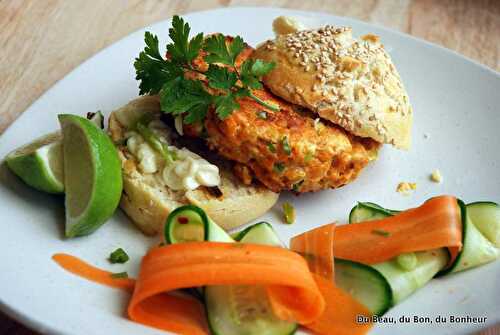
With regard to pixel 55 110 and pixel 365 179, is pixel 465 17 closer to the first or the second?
pixel 365 179

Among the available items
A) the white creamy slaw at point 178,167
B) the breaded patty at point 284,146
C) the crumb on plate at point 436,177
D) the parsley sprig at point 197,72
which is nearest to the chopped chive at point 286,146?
the breaded patty at point 284,146

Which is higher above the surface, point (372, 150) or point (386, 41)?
point (386, 41)

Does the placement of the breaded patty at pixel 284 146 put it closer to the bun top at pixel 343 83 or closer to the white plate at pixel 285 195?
the bun top at pixel 343 83

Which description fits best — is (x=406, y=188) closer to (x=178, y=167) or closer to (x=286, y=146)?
(x=286, y=146)

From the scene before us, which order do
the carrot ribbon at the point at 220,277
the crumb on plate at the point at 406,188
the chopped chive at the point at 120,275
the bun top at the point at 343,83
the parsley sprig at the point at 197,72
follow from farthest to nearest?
1. the crumb on plate at the point at 406,188
2. the bun top at the point at 343,83
3. the parsley sprig at the point at 197,72
4. the chopped chive at the point at 120,275
5. the carrot ribbon at the point at 220,277

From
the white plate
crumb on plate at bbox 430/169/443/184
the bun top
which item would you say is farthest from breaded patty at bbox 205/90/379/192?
crumb on plate at bbox 430/169/443/184

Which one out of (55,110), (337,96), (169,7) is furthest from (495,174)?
(169,7)

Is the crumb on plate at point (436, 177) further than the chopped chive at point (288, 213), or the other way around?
the crumb on plate at point (436, 177)
